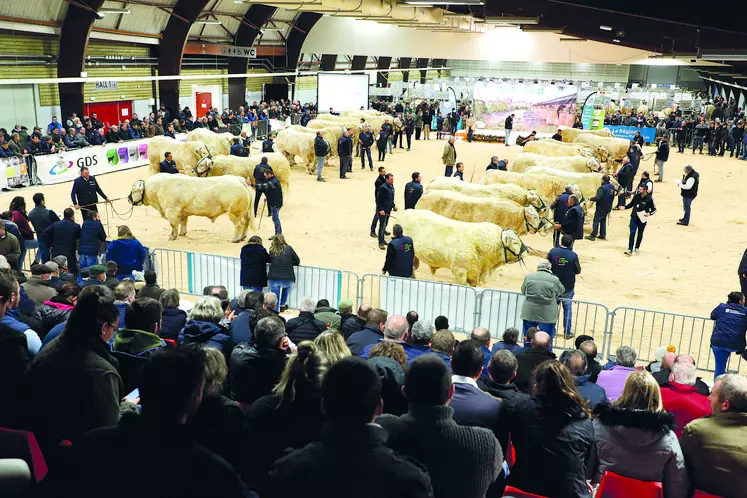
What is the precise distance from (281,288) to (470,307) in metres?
2.83

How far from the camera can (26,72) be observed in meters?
21.7

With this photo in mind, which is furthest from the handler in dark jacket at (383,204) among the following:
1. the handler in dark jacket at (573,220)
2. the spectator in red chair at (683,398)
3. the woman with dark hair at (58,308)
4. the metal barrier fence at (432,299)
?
the spectator in red chair at (683,398)

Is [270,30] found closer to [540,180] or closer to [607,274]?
[540,180]

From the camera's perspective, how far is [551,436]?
12.2 ft

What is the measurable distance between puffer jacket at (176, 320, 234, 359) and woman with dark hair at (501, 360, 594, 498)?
97.7 inches

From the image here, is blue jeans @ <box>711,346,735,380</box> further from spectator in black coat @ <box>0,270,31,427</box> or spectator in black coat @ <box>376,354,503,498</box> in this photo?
spectator in black coat @ <box>0,270,31,427</box>

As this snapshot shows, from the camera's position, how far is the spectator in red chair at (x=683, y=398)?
5.01 meters

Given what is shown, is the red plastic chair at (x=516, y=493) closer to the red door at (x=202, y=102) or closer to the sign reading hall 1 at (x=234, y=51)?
the sign reading hall 1 at (x=234, y=51)

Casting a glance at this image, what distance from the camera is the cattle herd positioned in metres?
10.8

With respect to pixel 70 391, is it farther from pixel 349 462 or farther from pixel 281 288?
pixel 281 288

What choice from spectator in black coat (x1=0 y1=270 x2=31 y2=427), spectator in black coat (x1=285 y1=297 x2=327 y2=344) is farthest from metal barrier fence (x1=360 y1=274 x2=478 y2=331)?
spectator in black coat (x1=0 y1=270 x2=31 y2=427)

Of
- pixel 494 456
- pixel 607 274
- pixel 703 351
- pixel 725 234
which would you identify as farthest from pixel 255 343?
pixel 725 234

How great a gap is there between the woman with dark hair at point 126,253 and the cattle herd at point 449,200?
3893 mm

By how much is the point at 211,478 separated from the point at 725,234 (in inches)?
649
